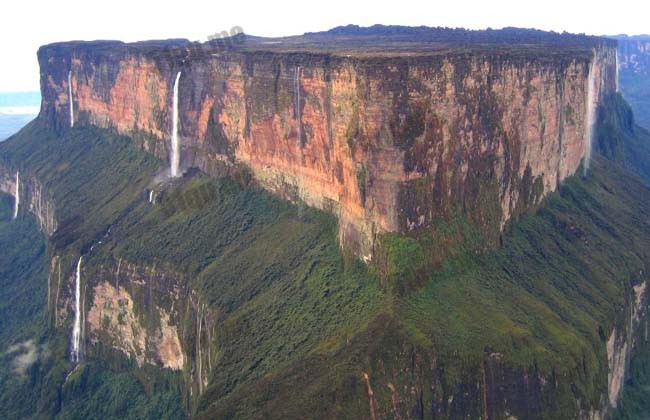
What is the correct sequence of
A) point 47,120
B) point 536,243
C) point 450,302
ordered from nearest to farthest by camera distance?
point 450,302
point 536,243
point 47,120

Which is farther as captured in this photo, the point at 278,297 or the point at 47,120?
the point at 47,120

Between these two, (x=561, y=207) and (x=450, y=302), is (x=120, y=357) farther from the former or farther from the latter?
(x=561, y=207)

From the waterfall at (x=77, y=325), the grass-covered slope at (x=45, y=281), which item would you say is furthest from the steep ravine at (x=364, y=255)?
the waterfall at (x=77, y=325)

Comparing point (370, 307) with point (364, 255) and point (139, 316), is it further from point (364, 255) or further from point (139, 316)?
point (139, 316)

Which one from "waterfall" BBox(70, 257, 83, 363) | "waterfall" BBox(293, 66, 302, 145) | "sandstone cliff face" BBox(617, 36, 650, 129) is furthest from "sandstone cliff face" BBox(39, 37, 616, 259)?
"sandstone cliff face" BBox(617, 36, 650, 129)

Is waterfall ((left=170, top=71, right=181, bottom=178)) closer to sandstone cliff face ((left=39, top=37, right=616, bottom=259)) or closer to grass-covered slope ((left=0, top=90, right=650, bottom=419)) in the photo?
sandstone cliff face ((left=39, top=37, right=616, bottom=259))

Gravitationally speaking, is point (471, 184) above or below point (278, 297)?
above

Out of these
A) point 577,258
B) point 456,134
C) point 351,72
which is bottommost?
point 577,258

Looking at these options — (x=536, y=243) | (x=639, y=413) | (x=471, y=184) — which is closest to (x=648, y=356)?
(x=639, y=413)
